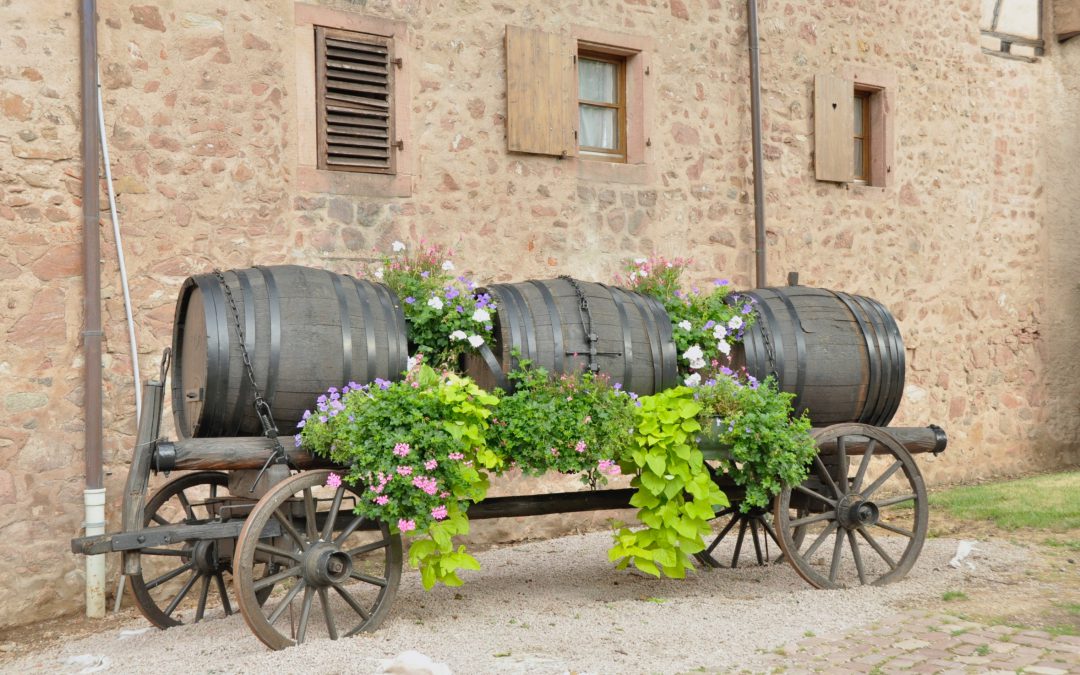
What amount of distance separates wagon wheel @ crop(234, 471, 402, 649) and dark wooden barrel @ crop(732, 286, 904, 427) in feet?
6.86

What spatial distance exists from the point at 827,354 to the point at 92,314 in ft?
12.4

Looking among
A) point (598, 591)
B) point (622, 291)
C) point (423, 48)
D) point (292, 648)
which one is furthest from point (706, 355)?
point (423, 48)

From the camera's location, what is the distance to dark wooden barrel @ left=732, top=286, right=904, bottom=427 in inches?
217

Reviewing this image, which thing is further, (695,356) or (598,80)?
(598,80)

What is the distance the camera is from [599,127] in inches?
318

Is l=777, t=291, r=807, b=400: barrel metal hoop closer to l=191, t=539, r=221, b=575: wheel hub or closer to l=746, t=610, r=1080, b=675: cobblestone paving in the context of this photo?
l=746, t=610, r=1080, b=675: cobblestone paving

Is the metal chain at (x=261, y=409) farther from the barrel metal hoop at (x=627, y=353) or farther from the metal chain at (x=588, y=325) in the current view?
the barrel metal hoop at (x=627, y=353)

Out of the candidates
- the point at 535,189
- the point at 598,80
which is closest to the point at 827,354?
the point at 535,189

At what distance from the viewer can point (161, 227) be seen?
6.23 metres

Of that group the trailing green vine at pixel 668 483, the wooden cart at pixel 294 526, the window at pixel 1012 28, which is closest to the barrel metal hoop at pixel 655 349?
the trailing green vine at pixel 668 483

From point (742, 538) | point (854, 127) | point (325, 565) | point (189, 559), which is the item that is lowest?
point (742, 538)

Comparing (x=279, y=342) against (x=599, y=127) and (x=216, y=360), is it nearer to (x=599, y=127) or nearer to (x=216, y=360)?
(x=216, y=360)

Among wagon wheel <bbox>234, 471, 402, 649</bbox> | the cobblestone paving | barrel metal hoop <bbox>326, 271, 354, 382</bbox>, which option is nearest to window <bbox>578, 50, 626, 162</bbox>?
barrel metal hoop <bbox>326, 271, 354, 382</bbox>

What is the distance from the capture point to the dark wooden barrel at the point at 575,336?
4.95m
